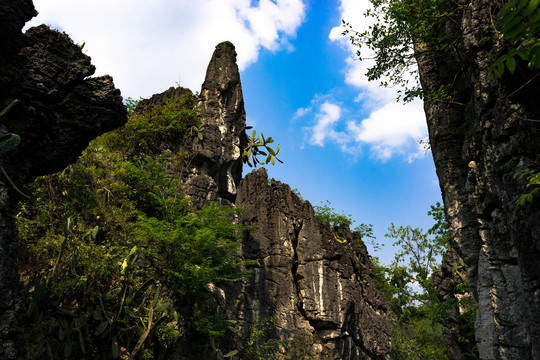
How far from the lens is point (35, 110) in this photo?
6.81 metres

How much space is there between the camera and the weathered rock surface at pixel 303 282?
17766mm

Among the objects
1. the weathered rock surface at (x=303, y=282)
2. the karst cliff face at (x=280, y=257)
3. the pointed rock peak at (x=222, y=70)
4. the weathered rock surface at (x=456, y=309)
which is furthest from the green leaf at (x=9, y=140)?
the weathered rock surface at (x=456, y=309)

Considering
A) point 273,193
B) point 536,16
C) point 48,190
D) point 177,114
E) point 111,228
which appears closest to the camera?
point 536,16

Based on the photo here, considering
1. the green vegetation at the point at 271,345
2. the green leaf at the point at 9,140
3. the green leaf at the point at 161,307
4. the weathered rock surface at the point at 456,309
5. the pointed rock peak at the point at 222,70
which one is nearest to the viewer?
the green leaf at the point at 9,140

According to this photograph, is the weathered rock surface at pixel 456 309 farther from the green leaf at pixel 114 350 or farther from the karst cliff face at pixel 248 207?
the green leaf at pixel 114 350

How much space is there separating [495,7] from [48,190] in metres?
12.5

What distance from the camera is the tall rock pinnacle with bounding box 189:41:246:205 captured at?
16422 millimetres

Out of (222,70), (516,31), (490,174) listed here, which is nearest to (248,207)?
(222,70)

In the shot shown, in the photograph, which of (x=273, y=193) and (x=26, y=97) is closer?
(x=26, y=97)

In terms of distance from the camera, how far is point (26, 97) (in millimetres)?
6777

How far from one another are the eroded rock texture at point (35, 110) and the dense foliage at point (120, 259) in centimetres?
90

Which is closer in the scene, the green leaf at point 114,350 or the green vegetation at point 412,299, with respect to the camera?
the green leaf at point 114,350

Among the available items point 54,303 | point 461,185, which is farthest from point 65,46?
point 461,185

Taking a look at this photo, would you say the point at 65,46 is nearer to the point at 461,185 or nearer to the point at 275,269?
the point at 461,185
